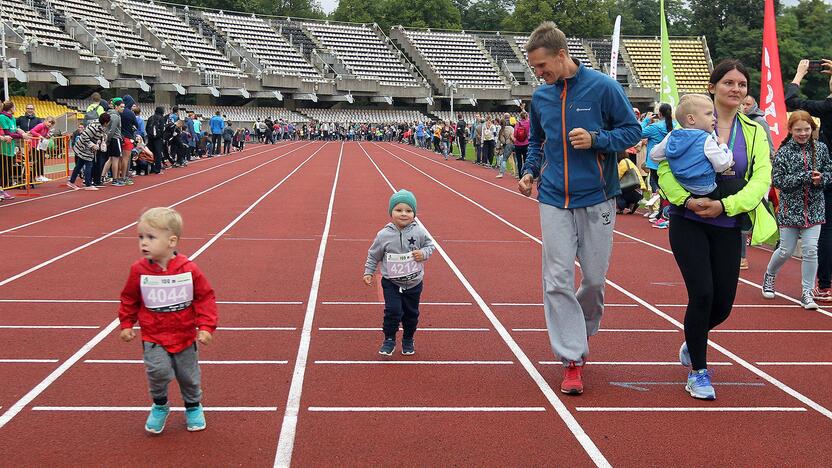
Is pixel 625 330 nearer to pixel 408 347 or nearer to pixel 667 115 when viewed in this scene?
pixel 408 347

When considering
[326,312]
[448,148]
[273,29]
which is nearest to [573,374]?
[326,312]

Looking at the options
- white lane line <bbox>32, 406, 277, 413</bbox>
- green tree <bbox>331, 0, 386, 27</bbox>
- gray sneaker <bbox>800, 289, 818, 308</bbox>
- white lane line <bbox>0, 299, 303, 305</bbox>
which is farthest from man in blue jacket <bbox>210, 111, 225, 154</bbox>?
green tree <bbox>331, 0, 386, 27</bbox>

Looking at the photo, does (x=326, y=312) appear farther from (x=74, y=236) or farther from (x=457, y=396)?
(x=74, y=236)

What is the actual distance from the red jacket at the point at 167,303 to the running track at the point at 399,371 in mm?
532

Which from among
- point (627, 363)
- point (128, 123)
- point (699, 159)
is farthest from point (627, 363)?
point (128, 123)

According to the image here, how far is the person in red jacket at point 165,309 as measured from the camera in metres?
4.28

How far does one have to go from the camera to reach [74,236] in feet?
37.7

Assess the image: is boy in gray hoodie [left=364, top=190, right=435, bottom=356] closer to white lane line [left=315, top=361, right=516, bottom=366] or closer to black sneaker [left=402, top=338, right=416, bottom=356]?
black sneaker [left=402, top=338, right=416, bottom=356]

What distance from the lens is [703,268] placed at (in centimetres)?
493

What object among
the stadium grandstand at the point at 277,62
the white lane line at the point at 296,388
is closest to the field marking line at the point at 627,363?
the white lane line at the point at 296,388

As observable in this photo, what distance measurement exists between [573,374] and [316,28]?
75550 mm

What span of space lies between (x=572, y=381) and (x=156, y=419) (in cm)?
236

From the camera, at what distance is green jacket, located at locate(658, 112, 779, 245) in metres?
4.86

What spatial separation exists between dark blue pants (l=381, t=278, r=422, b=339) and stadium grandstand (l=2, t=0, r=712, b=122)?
115ft
